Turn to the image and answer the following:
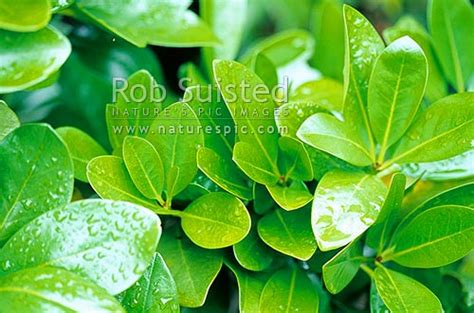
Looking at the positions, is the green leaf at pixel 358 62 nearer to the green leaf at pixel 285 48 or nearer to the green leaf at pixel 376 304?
the green leaf at pixel 376 304

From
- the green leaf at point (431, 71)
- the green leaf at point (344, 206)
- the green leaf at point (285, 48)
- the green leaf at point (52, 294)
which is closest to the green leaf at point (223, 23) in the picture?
the green leaf at point (285, 48)

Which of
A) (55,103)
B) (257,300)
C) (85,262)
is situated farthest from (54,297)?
(55,103)

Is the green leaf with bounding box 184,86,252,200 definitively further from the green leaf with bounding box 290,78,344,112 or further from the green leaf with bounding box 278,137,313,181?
the green leaf with bounding box 290,78,344,112

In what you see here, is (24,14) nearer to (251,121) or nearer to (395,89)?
(251,121)

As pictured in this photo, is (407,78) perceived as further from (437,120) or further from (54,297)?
(54,297)

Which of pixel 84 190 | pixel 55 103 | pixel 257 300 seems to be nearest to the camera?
pixel 257 300

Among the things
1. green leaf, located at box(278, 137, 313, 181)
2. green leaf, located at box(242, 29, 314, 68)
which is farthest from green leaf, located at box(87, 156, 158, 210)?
Answer: green leaf, located at box(242, 29, 314, 68)
